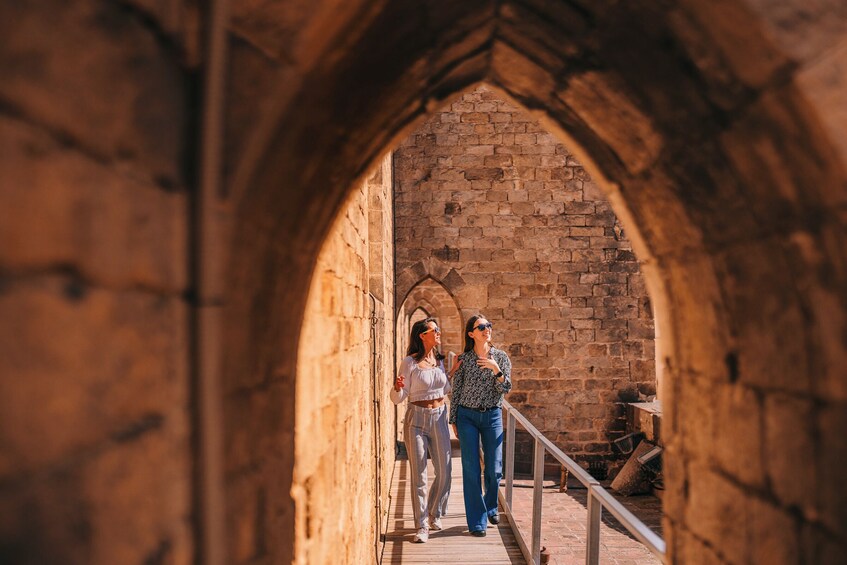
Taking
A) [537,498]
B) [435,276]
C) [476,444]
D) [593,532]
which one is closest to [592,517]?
[593,532]

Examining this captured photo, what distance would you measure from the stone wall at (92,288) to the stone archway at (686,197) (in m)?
0.25

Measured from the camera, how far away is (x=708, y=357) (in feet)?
6.98

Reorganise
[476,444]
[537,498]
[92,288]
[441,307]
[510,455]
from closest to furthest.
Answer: [92,288] → [537,498] → [476,444] → [510,455] → [441,307]

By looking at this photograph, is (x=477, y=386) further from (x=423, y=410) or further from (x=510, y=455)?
(x=510, y=455)

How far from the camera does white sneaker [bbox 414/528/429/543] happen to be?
566 cm

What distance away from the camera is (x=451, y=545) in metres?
5.52

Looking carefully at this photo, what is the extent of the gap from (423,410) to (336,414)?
278 cm

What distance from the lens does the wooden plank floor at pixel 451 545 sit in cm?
519

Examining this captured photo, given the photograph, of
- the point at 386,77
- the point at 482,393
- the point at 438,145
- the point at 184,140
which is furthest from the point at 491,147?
the point at 184,140

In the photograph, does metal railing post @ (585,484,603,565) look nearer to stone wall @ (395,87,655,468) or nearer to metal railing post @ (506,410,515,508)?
metal railing post @ (506,410,515,508)

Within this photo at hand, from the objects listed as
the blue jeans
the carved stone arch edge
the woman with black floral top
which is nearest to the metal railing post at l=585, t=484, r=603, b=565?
the woman with black floral top

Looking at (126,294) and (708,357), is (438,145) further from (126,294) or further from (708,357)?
(126,294)

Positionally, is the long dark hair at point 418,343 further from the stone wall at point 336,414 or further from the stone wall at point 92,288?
the stone wall at point 92,288

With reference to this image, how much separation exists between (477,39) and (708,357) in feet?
4.17
